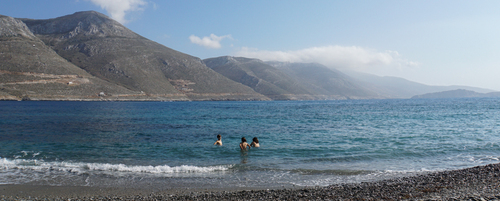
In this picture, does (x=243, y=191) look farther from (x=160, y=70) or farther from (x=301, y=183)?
(x=160, y=70)

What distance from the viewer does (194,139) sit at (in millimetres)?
23219

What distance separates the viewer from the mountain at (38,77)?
4038 inches

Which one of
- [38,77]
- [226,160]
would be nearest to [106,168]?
[226,160]

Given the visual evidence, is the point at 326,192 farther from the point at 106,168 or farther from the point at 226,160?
the point at 106,168

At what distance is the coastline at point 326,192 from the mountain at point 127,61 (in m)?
129

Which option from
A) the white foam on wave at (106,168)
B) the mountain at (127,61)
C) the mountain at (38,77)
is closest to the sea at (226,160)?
the white foam on wave at (106,168)

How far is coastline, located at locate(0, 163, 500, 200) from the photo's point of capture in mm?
8758

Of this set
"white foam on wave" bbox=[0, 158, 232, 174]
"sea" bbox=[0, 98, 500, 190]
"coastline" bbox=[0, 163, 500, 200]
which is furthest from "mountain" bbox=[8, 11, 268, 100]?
"coastline" bbox=[0, 163, 500, 200]

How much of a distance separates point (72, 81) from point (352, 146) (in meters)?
127

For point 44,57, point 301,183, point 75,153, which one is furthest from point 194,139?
point 44,57

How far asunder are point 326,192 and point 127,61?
153116 millimetres

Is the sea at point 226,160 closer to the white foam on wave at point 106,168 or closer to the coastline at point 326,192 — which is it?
the white foam on wave at point 106,168

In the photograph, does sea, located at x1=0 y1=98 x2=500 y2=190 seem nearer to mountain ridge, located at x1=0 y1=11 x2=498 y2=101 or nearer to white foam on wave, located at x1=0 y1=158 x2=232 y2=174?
white foam on wave, located at x1=0 y1=158 x2=232 y2=174

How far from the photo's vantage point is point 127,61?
145 meters
